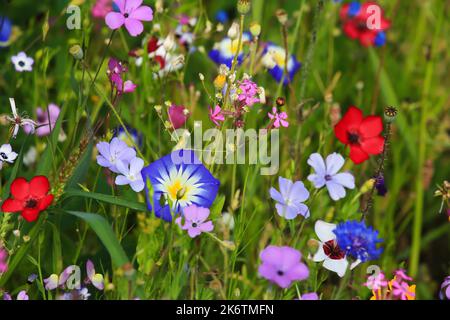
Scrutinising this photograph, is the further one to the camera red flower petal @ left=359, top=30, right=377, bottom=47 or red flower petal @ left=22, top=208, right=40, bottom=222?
red flower petal @ left=359, top=30, right=377, bottom=47

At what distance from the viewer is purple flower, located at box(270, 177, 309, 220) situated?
43.6 inches

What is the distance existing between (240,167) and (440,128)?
20.5 inches

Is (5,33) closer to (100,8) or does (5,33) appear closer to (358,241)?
(100,8)

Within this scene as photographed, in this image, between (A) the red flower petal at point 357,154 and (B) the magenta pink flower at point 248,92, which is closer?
(B) the magenta pink flower at point 248,92

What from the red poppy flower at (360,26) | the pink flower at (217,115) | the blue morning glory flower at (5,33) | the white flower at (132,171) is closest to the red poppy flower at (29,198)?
the white flower at (132,171)

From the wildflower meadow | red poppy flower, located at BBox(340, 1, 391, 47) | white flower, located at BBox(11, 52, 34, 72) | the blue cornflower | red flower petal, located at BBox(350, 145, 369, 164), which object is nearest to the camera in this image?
the blue cornflower

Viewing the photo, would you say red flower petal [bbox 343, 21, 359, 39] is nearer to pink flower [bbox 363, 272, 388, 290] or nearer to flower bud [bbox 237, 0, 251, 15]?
flower bud [bbox 237, 0, 251, 15]

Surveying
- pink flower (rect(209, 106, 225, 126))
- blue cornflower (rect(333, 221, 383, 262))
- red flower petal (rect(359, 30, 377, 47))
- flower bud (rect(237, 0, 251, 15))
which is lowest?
blue cornflower (rect(333, 221, 383, 262))

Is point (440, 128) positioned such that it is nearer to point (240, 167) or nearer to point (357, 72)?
point (357, 72)

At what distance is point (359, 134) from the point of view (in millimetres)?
1252

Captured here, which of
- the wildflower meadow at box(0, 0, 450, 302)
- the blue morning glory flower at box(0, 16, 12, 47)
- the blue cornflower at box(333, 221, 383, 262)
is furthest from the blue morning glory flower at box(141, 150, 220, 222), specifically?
the blue morning glory flower at box(0, 16, 12, 47)

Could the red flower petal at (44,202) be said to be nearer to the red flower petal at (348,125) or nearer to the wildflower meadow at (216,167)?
the wildflower meadow at (216,167)

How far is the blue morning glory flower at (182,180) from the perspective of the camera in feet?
3.66

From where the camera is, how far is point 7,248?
1105mm
